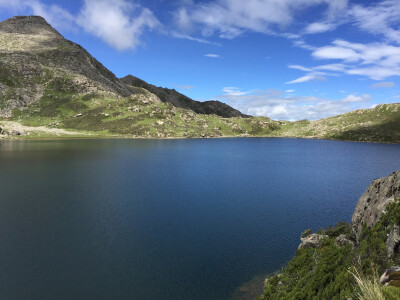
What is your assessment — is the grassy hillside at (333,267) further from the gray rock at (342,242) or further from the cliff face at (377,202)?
the cliff face at (377,202)

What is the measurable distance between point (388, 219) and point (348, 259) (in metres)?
4.76

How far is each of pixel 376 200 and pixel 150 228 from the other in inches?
1086

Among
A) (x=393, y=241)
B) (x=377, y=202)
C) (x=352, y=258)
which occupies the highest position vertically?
(x=377, y=202)

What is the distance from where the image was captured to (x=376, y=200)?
80.0ft

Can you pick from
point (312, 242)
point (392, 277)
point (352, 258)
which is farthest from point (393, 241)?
point (312, 242)

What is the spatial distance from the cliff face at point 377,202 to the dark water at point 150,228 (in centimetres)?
878

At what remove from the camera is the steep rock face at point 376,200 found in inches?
866

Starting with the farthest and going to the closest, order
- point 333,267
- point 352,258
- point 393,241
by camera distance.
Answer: point 333,267
point 352,258
point 393,241

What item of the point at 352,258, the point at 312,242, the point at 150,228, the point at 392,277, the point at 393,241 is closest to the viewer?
the point at 392,277

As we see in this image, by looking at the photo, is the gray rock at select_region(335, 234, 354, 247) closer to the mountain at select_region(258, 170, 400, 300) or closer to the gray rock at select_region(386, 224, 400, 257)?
the mountain at select_region(258, 170, 400, 300)

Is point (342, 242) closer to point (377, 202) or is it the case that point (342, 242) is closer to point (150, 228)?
point (377, 202)

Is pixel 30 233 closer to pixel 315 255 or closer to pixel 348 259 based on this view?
pixel 315 255

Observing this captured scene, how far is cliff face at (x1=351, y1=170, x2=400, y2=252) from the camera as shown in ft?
70.9

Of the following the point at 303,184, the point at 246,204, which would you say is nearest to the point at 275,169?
the point at 303,184
